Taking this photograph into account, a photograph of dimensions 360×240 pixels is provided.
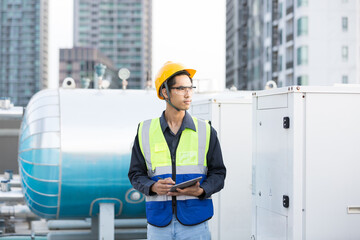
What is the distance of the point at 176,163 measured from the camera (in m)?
4.23

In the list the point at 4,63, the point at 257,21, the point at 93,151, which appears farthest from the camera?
the point at 4,63

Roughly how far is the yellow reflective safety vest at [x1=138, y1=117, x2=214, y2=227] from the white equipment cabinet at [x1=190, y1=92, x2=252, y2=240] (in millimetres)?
3569

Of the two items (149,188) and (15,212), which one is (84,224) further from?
(149,188)

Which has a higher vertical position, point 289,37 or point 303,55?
point 289,37

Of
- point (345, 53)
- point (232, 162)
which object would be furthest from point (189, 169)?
point (345, 53)

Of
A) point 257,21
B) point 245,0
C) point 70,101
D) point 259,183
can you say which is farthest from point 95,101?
point 245,0

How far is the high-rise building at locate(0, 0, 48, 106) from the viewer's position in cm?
14812

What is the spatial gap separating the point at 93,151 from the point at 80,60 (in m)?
121

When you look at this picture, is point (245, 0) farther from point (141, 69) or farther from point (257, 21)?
point (141, 69)

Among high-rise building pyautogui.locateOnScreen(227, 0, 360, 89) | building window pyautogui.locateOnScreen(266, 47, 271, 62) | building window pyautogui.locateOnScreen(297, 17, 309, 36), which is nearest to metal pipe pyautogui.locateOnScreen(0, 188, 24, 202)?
high-rise building pyautogui.locateOnScreen(227, 0, 360, 89)

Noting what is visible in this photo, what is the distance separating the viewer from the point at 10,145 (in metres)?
15.6

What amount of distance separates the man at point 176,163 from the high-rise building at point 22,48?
480 ft

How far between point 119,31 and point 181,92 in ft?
555

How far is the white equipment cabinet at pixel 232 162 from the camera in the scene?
7871 mm
